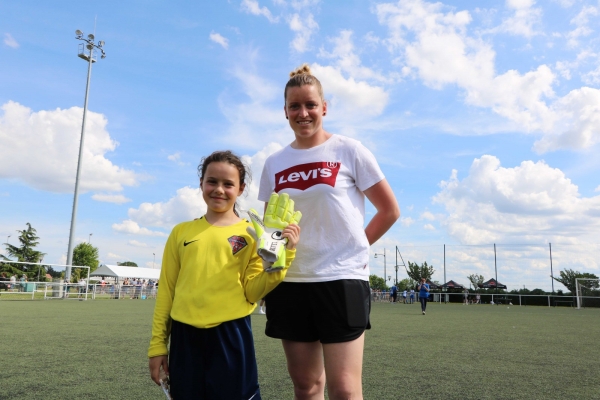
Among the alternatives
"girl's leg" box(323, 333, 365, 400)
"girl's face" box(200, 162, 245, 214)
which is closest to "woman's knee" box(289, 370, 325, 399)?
"girl's leg" box(323, 333, 365, 400)

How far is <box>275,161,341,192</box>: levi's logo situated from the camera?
2219mm

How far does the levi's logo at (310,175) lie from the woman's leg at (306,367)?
0.75 meters

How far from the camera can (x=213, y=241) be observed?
2.25 metres

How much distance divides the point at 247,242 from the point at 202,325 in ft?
1.42

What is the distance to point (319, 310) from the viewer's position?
2.15 meters

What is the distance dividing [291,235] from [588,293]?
33.0 m

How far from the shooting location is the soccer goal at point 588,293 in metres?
28.7

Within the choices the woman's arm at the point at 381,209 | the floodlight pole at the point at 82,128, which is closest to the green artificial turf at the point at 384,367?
the woman's arm at the point at 381,209

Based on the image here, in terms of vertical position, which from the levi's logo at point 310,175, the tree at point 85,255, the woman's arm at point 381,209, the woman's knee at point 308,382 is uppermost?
the tree at point 85,255

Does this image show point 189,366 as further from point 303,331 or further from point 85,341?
point 85,341

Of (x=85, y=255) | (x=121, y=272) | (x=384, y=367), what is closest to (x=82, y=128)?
(x=121, y=272)

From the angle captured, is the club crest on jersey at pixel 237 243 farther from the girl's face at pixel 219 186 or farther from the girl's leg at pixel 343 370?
the girl's leg at pixel 343 370

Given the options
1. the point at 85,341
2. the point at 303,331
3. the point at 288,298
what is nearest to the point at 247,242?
the point at 288,298

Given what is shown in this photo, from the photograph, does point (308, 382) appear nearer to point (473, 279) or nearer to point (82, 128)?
point (82, 128)
